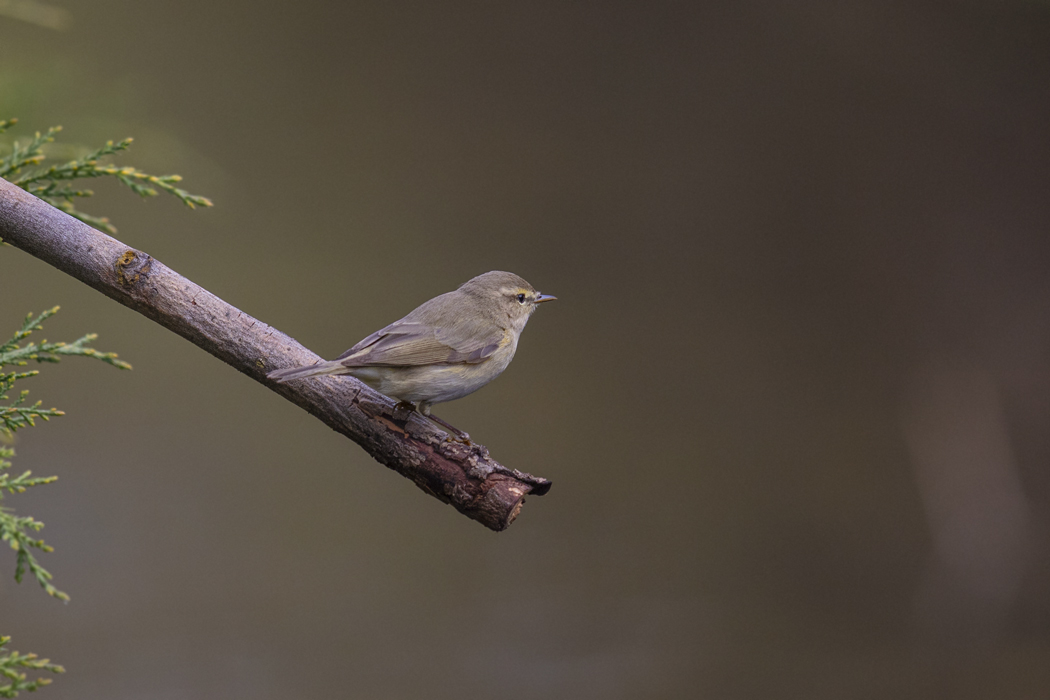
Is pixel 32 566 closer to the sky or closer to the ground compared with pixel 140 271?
closer to the ground

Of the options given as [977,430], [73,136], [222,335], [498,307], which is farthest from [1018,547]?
[73,136]

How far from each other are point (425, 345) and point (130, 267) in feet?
1.64

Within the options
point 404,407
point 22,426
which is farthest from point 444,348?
point 22,426

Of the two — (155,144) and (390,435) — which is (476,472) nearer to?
(390,435)

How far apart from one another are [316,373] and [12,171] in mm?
841

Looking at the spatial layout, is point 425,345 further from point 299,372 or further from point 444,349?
point 299,372

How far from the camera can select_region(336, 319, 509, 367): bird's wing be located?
1.29 m

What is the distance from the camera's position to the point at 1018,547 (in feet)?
13.2

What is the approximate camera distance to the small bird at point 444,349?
1272mm

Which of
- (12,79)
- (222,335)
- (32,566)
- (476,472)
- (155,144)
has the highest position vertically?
(155,144)

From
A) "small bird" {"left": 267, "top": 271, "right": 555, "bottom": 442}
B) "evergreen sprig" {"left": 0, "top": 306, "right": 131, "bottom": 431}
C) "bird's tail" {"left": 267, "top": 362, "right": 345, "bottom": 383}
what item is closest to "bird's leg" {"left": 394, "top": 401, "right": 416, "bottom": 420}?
"small bird" {"left": 267, "top": 271, "right": 555, "bottom": 442}

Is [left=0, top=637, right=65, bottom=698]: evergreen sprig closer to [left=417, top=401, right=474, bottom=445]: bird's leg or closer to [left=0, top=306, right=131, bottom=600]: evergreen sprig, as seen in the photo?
[left=0, top=306, right=131, bottom=600]: evergreen sprig

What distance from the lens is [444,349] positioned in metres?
1.41

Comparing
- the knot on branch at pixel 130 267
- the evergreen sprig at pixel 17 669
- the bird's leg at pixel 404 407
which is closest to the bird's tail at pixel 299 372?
the bird's leg at pixel 404 407
